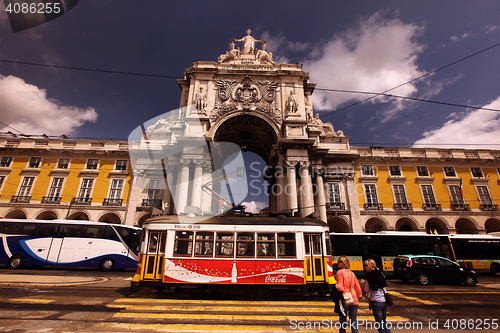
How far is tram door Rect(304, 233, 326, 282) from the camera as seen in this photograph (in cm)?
901

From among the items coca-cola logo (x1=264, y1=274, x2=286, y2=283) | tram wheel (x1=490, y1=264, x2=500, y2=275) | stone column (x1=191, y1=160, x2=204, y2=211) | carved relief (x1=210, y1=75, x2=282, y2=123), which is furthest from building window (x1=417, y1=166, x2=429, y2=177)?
coca-cola logo (x1=264, y1=274, x2=286, y2=283)

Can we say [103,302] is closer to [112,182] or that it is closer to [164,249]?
[164,249]

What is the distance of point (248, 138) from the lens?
29375 mm

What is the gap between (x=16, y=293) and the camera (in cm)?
862

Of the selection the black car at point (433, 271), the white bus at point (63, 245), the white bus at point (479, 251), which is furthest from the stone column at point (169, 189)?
the white bus at point (479, 251)

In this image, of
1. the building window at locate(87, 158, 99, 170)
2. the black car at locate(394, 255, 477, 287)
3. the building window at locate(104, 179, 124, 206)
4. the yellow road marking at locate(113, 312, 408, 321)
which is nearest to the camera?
the yellow road marking at locate(113, 312, 408, 321)

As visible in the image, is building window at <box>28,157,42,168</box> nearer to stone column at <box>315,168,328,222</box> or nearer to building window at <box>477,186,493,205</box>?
stone column at <box>315,168,328,222</box>

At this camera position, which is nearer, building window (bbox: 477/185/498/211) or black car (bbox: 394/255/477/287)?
black car (bbox: 394/255/477/287)

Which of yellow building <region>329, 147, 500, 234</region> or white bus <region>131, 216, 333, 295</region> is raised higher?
yellow building <region>329, 147, 500, 234</region>

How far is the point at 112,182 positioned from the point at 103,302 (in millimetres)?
23674

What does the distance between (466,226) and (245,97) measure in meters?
28.9

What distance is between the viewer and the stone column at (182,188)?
2078cm

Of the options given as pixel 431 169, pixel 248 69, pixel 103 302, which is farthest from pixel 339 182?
pixel 103 302

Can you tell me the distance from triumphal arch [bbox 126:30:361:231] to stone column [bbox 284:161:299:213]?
0.09 m
